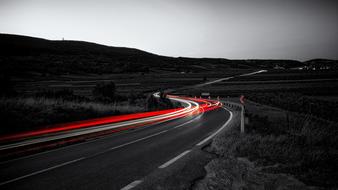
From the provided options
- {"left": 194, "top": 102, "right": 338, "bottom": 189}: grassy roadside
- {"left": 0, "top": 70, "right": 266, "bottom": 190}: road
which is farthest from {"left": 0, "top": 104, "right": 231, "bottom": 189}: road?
{"left": 194, "top": 102, "right": 338, "bottom": 189}: grassy roadside

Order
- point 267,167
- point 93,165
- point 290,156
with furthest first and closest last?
1. point 93,165
2. point 290,156
3. point 267,167

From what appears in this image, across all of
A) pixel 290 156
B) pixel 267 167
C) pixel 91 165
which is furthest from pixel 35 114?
pixel 290 156

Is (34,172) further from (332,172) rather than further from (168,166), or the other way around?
(332,172)

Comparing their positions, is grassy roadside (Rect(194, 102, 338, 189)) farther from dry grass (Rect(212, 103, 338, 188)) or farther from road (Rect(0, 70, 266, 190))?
road (Rect(0, 70, 266, 190))

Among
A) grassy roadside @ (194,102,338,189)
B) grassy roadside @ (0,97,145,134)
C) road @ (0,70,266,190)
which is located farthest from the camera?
grassy roadside @ (0,97,145,134)

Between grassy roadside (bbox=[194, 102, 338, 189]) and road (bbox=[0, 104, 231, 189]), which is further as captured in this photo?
road (bbox=[0, 104, 231, 189])

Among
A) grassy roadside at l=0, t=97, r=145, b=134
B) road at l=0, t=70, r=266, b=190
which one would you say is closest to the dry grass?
road at l=0, t=70, r=266, b=190

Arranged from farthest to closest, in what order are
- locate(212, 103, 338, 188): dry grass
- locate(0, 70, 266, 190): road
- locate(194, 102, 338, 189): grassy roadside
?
1. locate(0, 70, 266, 190): road
2. locate(212, 103, 338, 188): dry grass
3. locate(194, 102, 338, 189): grassy roadside

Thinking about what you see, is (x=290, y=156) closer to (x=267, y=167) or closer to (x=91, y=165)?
(x=267, y=167)

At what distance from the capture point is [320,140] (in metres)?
8.92

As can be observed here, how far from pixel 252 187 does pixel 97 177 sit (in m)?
3.45

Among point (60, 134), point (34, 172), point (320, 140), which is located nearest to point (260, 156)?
point (320, 140)

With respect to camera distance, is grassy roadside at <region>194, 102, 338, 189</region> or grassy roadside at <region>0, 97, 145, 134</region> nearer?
grassy roadside at <region>194, 102, 338, 189</region>

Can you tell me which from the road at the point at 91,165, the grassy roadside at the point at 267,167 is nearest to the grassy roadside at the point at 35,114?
the road at the point at 91,165
